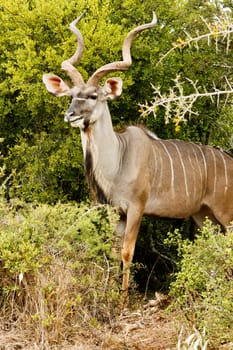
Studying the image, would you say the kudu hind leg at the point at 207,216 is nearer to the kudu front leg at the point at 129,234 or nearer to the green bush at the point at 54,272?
the kudu front leg at the point at 129,234

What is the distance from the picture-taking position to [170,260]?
20.9ft

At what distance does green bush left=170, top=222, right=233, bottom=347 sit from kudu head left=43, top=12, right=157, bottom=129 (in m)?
1.53

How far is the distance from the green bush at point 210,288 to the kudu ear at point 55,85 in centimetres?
178

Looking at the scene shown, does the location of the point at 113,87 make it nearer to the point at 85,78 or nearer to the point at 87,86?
the point at 87,86

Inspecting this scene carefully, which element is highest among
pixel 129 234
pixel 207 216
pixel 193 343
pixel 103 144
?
pixel 103 144

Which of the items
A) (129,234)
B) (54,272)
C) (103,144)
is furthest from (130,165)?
(54,272)

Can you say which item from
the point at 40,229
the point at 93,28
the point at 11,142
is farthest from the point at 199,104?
the point at 40,229

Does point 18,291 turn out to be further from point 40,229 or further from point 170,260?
point 170,260

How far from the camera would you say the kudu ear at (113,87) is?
5438 millimetres

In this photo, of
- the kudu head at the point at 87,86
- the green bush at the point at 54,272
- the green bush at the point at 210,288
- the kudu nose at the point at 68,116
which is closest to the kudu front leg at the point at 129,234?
the kudu head at the point at 87,86

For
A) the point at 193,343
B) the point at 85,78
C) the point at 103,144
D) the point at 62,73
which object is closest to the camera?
the point at 193,343

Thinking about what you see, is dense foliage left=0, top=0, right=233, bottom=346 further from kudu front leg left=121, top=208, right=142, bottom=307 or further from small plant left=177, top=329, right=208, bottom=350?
small plant left=177, top=329, right=208, bottom=350

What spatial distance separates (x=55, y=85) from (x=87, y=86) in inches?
10.8

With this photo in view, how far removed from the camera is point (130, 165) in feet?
18.2
